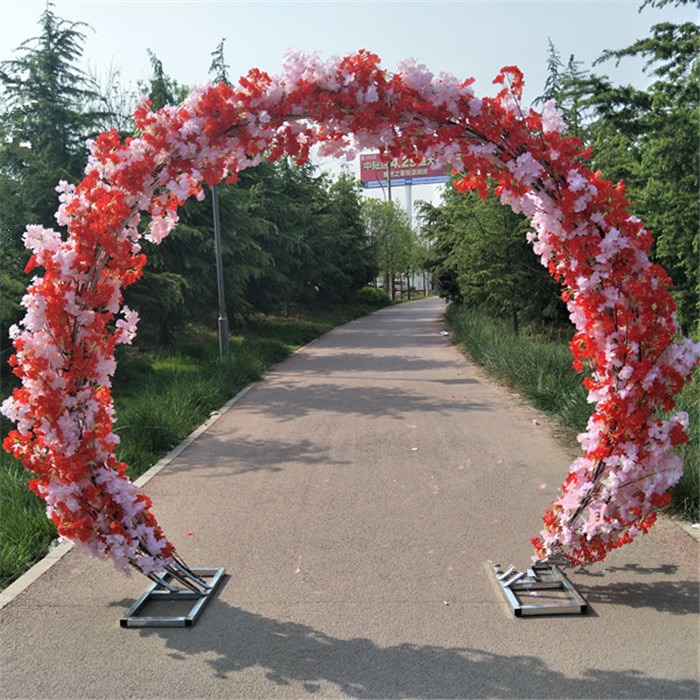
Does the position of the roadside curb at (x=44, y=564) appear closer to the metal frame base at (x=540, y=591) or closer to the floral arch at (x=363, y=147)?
the floral arch at (x=363, y=147)

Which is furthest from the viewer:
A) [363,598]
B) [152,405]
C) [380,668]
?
[152,405]

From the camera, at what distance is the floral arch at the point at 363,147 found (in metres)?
4.26

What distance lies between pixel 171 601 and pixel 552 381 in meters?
7.40

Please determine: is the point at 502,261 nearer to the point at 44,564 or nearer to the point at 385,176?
the point at 44,564

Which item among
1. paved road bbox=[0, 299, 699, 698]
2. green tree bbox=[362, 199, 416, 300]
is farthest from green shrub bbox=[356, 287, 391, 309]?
paved road bbox=[0, 299, 699, 698]

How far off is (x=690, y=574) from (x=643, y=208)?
8.89m

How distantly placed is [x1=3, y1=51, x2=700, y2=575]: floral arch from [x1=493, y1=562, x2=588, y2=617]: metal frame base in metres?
0.20

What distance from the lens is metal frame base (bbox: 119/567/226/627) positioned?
13.6 ft

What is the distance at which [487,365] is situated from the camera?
14172mm

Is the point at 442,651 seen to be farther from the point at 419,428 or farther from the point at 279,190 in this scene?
the point at 279,190

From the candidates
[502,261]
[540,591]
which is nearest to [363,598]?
[540,591]

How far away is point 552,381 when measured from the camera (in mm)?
10531

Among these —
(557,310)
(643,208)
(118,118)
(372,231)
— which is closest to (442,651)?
(643,208)

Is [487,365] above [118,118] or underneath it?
underneath
